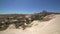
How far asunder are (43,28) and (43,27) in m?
0.02

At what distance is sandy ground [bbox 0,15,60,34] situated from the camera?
7.13 feet

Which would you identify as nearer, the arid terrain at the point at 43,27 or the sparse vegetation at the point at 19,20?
the arid terrain at the point at 43,27

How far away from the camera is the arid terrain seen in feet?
7.15

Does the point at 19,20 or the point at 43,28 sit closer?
the point at 43,28

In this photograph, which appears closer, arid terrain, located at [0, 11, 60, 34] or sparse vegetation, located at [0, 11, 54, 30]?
arid terrain, located at [0, 11, 60, 34]

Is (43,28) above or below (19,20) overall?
below

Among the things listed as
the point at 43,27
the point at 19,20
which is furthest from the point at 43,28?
the point at 19,20

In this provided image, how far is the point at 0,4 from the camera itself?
8.29 ft

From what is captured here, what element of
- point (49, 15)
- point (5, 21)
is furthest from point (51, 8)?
point (5, 21)

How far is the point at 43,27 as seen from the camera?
Result: 229 cm

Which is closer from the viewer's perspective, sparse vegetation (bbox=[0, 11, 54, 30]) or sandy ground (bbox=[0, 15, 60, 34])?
sandy ground (bbox=[0, 15, 60, 34])

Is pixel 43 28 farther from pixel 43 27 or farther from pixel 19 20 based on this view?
pixel 19 20

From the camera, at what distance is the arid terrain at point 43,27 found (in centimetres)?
218

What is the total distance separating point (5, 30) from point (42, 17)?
0.80m
